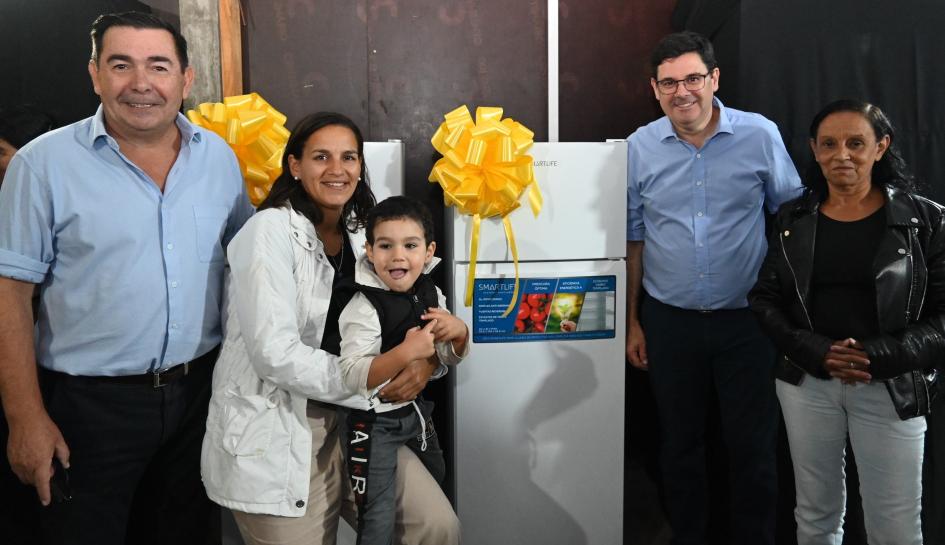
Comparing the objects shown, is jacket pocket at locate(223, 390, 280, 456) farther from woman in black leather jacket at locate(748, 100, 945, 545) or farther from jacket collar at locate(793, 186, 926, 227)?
jacket collar at locate(793, 186, 926, 227)

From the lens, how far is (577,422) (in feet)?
8.13

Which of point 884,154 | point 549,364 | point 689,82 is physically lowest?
point 549,364

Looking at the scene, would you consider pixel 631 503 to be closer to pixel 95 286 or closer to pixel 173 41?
pixel 95 286

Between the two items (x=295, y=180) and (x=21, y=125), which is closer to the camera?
(x=295, y=180)

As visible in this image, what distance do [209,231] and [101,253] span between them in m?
0.26

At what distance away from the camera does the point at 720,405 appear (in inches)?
96.0

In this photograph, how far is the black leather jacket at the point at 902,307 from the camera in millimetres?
1817

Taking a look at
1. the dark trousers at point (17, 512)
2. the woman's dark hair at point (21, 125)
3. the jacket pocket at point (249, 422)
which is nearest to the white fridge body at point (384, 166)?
the jacket pocket at point (249, 422)

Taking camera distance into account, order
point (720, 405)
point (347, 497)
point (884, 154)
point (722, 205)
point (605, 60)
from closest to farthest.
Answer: point (347, 497), point (884, 154), point (722, 205), point (720, 405), point (605, 60)

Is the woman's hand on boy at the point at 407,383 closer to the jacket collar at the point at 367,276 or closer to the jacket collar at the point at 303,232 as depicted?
the jacket collar at the point at 367,276

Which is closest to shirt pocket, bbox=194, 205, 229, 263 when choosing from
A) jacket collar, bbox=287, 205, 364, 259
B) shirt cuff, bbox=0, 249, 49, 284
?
jacket collar, bbox=287, 205, 364, 259

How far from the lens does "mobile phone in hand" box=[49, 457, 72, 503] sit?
164cm

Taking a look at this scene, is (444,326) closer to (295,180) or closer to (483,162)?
(295,180)

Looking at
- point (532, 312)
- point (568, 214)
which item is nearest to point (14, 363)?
point (532, 312)
